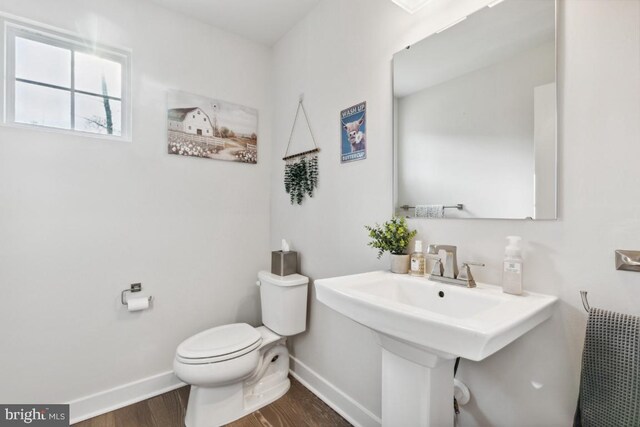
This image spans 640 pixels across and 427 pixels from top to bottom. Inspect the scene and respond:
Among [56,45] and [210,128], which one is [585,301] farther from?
[56,45]

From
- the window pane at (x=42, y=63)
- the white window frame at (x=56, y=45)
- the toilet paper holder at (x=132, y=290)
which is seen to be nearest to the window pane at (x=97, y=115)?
the white window frame at (x=56, y=45)

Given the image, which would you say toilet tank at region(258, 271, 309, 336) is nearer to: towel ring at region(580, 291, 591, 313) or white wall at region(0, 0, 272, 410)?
white wall at region(0, 0, 272, 410)

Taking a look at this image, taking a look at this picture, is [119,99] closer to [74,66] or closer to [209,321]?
[74,66]

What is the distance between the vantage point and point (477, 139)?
3.73 feet

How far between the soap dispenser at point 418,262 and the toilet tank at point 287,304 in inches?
34.5

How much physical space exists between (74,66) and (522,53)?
2.37 meters

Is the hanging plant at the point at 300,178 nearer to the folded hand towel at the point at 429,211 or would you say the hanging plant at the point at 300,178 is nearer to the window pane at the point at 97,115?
the folded hand towel at the point at 429,211

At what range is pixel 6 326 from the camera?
4.92ft

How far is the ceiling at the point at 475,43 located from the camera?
3.19 feet

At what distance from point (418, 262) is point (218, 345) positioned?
47.9 inches

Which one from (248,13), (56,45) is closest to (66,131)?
(56,45)

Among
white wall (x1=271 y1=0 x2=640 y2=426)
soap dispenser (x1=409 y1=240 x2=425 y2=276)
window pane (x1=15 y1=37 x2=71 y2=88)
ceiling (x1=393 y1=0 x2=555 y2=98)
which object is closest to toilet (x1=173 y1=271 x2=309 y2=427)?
white wall (x1=271 y1=0 x2=640 y2=426)

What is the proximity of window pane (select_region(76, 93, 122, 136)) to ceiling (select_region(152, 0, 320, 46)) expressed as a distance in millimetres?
774

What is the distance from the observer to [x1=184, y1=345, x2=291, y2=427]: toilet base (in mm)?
1574
